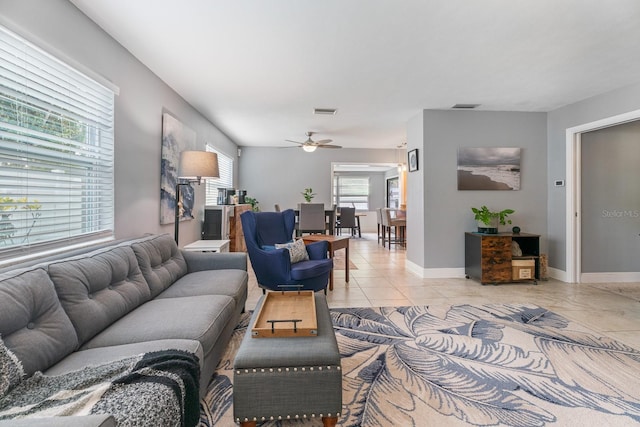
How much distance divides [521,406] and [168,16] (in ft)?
10.8

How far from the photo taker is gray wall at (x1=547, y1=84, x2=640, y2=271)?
3.78m

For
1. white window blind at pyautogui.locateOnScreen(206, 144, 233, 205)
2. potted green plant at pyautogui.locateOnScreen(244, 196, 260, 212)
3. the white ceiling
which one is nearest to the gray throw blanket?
the white ceiling

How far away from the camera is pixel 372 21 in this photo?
87.4 inches

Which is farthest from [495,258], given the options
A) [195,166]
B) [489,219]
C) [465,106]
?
[195,166]

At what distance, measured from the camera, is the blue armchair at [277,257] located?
307 cm

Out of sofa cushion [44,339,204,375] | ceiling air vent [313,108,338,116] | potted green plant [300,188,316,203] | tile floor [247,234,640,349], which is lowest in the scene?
tile floor [247,234,640,349]

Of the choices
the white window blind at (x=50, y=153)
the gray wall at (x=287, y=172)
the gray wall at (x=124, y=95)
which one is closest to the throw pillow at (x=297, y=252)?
the gray wall at (x=124, y=95)

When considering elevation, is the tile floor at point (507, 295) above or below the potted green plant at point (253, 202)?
below

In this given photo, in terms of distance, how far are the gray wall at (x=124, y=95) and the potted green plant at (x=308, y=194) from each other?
357cm

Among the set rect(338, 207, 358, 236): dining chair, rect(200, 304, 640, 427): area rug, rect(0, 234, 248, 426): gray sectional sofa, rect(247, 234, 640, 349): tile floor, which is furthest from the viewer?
rect(338, 207, 358, 236): dining chair

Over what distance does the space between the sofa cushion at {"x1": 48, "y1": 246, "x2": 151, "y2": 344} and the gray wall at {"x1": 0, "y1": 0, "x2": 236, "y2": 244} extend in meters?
0.79

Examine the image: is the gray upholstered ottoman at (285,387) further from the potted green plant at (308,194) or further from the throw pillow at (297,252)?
the potted green plant at (308,194)

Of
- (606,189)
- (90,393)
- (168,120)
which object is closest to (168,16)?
(168,120)

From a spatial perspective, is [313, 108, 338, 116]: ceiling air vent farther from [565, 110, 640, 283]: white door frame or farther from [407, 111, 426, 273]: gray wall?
[565, 110, 640, 283]: white door frame
